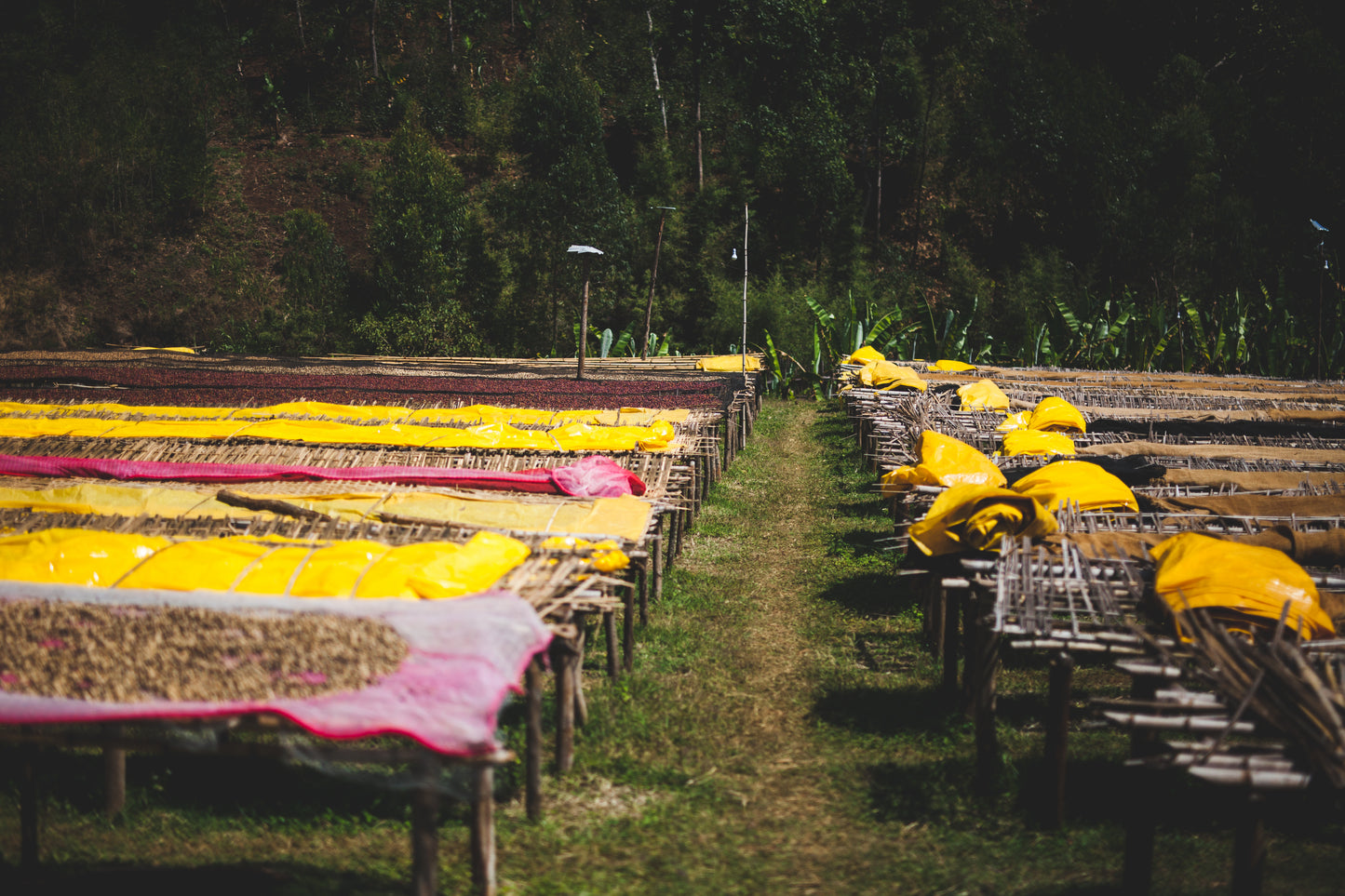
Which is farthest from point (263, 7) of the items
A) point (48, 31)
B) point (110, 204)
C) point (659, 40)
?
point (659, 40)

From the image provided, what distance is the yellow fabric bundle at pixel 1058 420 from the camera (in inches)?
388

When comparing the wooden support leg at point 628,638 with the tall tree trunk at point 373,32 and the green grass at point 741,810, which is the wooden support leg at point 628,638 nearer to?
the green grass at point 741,810

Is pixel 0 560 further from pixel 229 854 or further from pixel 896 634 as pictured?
pixel 896 634

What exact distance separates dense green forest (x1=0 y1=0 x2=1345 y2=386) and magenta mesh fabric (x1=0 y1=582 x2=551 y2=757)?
58.7 feet

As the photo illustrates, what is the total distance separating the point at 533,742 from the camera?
4.60 m

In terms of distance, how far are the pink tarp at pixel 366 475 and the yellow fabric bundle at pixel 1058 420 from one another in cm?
482

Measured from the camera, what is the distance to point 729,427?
45.4ft

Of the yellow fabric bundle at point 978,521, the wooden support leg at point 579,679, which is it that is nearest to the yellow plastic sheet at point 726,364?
the yellow fabric bundle at point 978,521

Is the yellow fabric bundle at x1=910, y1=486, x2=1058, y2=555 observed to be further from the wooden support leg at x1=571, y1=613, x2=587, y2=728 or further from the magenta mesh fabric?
the magenta mesh fabric

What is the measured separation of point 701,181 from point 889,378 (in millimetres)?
18736

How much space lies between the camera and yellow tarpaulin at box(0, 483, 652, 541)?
6.45m

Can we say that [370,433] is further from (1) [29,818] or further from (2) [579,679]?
(1) [29,818]

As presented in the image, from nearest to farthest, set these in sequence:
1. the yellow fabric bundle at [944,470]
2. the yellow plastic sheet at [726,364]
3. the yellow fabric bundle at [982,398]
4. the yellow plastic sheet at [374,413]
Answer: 1. the yellow fabric bundle at [944,470]
2. the yellow plastic sheet at [374,413]
3. the yellow fabric bundle at [982,398]
4. the yellow plastic sheet at [726,364]

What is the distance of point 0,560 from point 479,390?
372 inches
